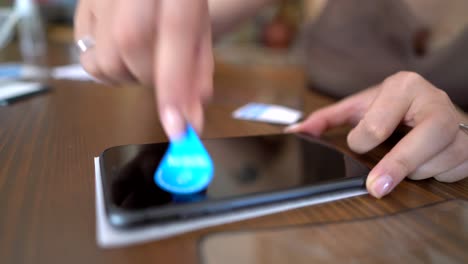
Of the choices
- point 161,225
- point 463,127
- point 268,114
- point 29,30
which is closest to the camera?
point 161,225

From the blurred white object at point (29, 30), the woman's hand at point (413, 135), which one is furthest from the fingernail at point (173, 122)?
the blurred white object at point (29, 30)

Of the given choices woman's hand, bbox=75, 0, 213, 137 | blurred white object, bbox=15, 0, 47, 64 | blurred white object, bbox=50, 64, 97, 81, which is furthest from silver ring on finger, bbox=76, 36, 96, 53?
blurred white object, bbox=15, 0, 47, 64

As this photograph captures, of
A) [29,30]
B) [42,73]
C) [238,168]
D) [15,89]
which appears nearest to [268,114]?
[238,168]

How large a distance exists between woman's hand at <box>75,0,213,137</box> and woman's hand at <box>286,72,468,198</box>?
0.55 feet

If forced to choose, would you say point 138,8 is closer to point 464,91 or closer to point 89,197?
point 89,197

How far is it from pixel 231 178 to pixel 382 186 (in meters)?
0.13

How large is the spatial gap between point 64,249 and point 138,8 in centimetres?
17

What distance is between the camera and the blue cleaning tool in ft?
0.88

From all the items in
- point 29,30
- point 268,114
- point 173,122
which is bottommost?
point 29,30

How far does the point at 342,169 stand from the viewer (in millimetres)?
328

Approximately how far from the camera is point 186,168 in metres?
0.28

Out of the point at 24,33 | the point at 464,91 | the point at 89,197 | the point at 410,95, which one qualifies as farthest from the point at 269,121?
the point at 24,33

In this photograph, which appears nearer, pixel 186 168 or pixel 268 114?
pixel 186 168

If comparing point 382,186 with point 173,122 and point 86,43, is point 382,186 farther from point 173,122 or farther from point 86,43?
point 86,43
